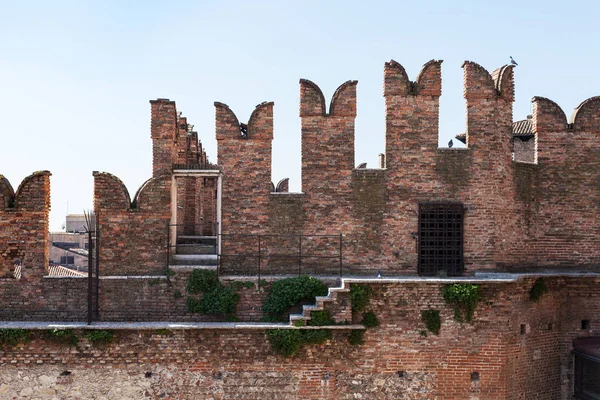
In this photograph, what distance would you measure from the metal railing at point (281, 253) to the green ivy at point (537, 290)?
4814mm

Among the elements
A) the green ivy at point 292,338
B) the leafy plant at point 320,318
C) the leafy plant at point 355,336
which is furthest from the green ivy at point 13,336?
the leafy plant at point 355,336

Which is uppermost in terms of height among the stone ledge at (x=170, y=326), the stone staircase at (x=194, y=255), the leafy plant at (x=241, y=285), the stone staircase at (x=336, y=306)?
the stone staircase at (x=194, y=255)

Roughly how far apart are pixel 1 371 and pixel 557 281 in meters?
13.7

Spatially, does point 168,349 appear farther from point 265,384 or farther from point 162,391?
point 265,384

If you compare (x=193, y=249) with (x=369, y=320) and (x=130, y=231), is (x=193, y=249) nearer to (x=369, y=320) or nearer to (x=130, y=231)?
(x=130, y=231)

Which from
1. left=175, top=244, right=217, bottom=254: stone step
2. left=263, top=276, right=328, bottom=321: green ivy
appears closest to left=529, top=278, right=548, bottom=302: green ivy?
left=263, top=276, right=328, bottom=321: green ivy

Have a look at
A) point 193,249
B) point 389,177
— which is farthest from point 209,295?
point 389,177

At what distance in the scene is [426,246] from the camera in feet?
50.3

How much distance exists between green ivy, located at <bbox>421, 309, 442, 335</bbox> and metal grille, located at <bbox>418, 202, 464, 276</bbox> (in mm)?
1991

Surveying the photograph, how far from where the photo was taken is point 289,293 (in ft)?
46.2

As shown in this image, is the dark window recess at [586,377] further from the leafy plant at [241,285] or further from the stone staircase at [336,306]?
the leafy plant at [241,285]

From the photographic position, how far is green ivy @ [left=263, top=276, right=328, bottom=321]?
14.1 meters

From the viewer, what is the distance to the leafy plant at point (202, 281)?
14.5 m

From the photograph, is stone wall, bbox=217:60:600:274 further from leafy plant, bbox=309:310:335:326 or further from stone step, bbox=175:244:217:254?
leafy plant, bbox=309:310:335:326
